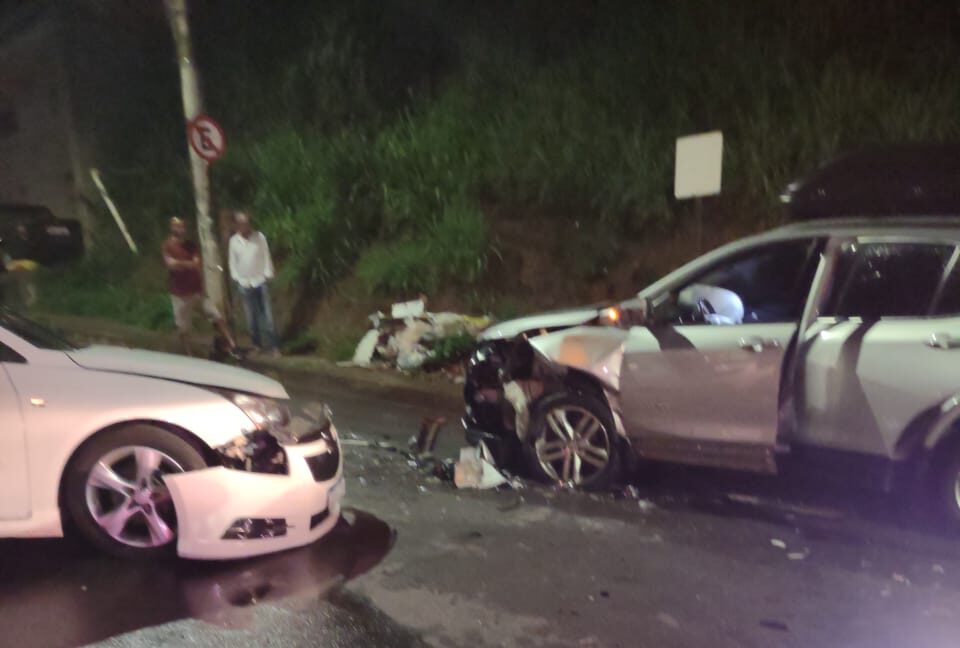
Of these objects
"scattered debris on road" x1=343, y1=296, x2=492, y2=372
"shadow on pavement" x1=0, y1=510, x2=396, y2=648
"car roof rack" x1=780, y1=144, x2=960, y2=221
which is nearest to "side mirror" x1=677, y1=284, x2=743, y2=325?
"car roof rack" x1=780, y1=144, x2=960, y2=221

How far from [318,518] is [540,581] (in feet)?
3.67

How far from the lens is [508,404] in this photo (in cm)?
583

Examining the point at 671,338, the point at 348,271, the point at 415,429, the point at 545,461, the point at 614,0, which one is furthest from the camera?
the point at 614,0

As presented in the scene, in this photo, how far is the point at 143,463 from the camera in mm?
4141

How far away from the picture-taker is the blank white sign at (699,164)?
7445 mm

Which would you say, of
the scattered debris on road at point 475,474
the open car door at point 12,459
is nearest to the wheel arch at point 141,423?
the open car door at point 12,459

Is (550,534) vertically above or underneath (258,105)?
underneath

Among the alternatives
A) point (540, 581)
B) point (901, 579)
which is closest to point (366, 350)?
point (540, 581)

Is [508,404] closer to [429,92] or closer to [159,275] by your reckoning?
[429,92]

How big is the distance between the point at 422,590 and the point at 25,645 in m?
1.64

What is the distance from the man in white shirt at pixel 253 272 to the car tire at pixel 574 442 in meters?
5.69

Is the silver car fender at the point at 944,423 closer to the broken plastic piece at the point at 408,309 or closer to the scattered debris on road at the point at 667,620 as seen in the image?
the scattered debris on road at the point at 667,620

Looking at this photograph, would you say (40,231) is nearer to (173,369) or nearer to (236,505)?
(173,369)

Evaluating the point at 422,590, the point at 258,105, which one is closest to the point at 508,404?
the point at 422,590
